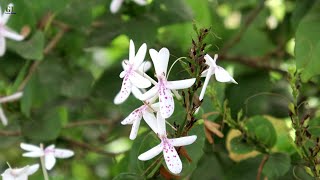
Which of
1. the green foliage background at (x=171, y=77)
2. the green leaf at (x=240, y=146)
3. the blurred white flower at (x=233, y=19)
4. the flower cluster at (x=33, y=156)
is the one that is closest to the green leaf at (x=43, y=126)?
the green foliage background at (x=171, y=77)

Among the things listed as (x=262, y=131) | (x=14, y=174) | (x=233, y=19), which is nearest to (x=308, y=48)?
(x=262, y=131)

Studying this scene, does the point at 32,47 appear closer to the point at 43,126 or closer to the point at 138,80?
the point at 43,126

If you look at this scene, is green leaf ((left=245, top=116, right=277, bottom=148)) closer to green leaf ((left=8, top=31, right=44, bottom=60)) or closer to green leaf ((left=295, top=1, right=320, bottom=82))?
green leaf ((left=295, top=1, right=320, bottom=82))

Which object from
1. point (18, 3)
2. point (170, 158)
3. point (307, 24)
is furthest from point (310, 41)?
point (18, 3)

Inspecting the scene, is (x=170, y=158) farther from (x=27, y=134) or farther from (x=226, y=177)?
(x=27, y=134)

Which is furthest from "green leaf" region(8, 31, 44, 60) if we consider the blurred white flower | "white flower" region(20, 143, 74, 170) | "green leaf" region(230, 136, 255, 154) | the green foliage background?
the blurred white flower

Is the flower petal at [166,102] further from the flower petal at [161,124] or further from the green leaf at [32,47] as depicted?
the green leaf at [32,47]
